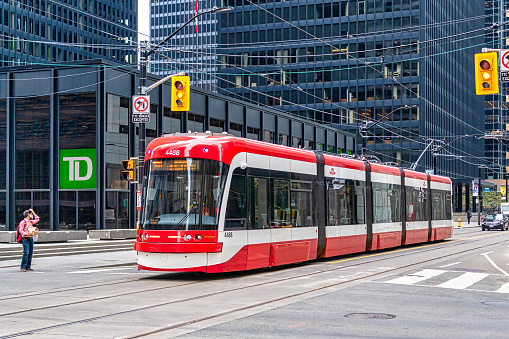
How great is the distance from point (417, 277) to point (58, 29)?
102 meters

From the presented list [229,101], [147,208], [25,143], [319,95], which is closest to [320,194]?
[147,208]

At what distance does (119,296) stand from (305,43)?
84207 millimetres

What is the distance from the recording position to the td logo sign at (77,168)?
134 feet

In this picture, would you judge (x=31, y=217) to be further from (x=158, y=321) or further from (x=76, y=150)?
(x=76, y=150)

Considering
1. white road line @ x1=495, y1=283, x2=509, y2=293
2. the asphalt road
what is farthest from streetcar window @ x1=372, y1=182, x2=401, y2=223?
white road line @ x1=495, y1=283, x2=509, y2=293

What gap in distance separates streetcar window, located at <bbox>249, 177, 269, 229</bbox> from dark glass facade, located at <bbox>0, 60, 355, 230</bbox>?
2412 centimetres

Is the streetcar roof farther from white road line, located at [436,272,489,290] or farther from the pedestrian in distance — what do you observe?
white road line, located at [436,272,489,290]

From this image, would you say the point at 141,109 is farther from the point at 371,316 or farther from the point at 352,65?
the point at 352,65

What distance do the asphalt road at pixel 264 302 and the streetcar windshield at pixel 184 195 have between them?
52.9 inches

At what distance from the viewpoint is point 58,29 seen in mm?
110500

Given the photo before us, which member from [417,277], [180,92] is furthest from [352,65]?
[417,277]

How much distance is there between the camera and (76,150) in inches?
1615

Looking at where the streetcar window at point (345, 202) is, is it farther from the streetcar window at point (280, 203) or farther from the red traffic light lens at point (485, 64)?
the red traffic light lens at point (485, 64)

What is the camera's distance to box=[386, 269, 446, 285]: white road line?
16.1 m
